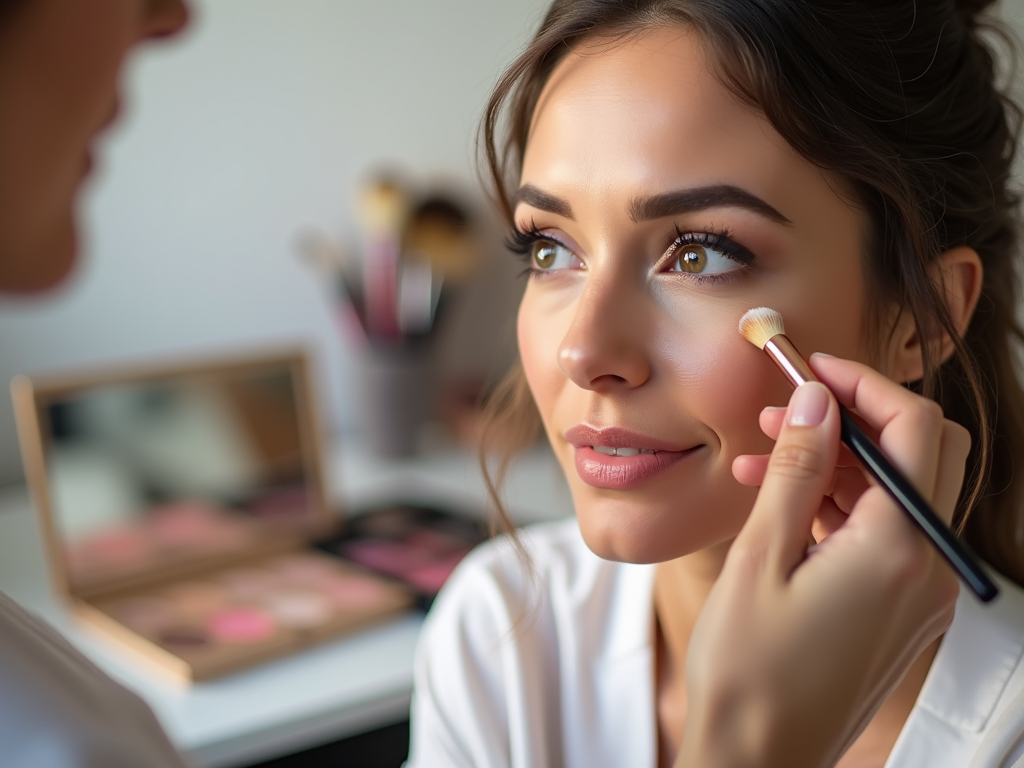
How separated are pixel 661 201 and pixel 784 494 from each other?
0.20 meters

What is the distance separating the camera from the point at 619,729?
27.1 inches

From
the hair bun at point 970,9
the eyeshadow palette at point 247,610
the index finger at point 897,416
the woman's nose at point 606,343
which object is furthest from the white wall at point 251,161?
the index finger at point 897,416

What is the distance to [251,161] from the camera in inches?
51.2

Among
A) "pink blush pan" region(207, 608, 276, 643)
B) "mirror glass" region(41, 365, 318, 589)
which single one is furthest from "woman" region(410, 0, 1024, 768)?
"mirror glass" region(41, 365, 318, 589)

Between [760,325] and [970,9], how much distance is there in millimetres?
285

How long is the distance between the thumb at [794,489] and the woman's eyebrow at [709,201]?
0.50ft

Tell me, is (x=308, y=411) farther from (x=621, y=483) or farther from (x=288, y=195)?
(x=621, y=483)

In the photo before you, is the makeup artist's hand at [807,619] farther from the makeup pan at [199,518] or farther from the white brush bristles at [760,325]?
the makeup pan at [199,518]

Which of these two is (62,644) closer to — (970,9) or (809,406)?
(809,406)

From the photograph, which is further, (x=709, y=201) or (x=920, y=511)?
(x=709, y=201)

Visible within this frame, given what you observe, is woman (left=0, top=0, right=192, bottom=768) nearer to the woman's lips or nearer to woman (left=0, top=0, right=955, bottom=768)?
woman (left=0, top=0, right=955, bottom=768)

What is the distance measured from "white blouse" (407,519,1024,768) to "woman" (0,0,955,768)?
200 millimetres

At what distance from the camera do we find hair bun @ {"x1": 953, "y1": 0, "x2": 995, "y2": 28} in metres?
0.64

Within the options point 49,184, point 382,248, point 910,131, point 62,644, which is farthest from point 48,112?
point 382,248
